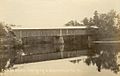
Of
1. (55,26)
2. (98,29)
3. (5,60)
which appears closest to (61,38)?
(55,26)

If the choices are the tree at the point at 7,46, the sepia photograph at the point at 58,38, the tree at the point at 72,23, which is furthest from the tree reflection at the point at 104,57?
the tree at the point at 7,46

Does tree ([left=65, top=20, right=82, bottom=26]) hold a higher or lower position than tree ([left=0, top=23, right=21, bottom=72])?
higher

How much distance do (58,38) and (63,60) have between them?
0.10 metres

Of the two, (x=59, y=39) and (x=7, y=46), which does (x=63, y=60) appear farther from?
(x=7, y=46)

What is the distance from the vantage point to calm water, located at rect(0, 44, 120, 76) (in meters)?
1.25

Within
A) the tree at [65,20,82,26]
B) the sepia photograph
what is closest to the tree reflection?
the sepia photograph

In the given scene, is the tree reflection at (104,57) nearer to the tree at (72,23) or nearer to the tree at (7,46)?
the tree at (72,23)

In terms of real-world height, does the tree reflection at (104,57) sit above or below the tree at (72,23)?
below

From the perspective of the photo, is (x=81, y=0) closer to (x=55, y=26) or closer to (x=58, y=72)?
(x=55, y=26)

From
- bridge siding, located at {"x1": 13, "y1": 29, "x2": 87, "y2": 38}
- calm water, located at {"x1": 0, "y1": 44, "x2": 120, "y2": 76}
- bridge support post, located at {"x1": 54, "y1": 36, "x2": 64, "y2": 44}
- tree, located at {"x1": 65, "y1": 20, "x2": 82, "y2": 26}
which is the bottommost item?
calm water, located at {"x1": 0, "y1": 44, "x2": 120, "y2": 76}

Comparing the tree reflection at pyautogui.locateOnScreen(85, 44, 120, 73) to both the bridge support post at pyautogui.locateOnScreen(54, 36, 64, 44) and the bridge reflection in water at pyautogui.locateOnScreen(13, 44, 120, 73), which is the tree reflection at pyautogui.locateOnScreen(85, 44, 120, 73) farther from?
the bridge support post at pyautogui.locateOnScreen(54, 36, 64, 44)

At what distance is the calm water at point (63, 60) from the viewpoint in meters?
1.25

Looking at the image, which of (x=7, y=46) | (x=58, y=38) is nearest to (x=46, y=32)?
(x=58, y=38)

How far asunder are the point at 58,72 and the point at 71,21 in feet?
0.77
